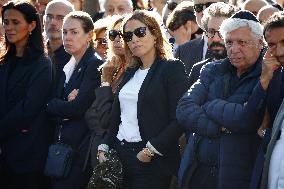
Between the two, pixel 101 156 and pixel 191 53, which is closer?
pixel 101 156

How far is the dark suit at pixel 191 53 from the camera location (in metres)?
6.30

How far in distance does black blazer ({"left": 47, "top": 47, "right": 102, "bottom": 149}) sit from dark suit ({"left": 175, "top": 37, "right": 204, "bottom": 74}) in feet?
2.58

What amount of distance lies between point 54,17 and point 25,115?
1613 mm

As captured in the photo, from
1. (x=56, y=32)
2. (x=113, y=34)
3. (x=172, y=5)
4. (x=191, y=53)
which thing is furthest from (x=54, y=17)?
(x=172, y=5)

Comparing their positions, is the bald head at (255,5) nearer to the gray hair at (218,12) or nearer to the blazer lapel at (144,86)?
the gray hair at (218,12)

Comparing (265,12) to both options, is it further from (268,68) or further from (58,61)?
(268,68)

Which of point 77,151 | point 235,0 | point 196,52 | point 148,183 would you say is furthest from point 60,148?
point 235,0

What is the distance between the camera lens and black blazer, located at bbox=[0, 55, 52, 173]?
6.23 metres

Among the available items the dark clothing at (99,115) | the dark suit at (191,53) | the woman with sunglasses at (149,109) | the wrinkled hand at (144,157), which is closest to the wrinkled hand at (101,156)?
the woman with sunglasses at (149,109)

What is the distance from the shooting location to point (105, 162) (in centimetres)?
550

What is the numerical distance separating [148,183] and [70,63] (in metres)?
1.72

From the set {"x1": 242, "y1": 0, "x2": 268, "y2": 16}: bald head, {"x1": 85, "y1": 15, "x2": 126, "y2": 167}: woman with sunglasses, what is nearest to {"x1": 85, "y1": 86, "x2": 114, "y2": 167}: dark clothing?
{"x1": 85, "y1": 15, "x2": 126, "y2": 167}: woman with sunglasses

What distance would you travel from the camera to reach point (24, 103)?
6.23m

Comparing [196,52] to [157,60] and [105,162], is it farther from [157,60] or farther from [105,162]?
[105,162]
